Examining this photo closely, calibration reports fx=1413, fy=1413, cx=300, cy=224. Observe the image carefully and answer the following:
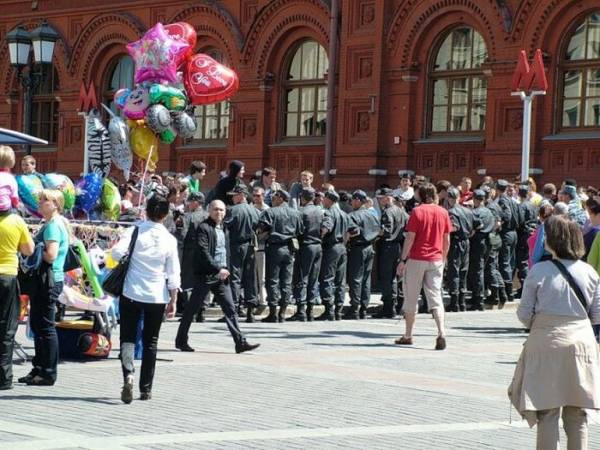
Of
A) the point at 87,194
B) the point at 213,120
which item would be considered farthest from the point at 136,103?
the point at 213,120

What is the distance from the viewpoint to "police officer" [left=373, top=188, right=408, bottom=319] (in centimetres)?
2125

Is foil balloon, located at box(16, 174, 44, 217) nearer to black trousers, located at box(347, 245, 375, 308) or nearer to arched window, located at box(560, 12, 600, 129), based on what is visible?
black trousers, located at box(347, 245, 375, 308)

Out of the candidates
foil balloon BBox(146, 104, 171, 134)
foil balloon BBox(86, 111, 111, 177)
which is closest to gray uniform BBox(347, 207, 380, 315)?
foil balloon BBox(146, 104, 171, 134)

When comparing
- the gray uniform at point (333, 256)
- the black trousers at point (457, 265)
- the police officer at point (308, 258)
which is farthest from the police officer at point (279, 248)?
the black trousers at point (457, 265)

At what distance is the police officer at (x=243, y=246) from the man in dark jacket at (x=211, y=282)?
12.6 feet

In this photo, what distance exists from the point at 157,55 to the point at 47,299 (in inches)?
336

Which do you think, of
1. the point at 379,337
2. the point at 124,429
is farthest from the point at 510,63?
the point at 124,429

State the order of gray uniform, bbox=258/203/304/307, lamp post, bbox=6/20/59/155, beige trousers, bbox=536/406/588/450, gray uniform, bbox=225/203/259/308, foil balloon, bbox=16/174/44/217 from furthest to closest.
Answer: lamp post, bbox=6/20/59/155 < gray uniform, bbox=258/203/304/307 < gray uniform, bbox=225/203/259/308 < foil balloon, bbox=16/174/44/217 < beige trousers, bbox=536/406/588/450

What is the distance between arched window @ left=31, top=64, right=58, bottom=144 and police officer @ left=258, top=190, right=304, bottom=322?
71.0 feet

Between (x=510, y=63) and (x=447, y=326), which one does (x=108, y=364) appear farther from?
(x=510, y=63)

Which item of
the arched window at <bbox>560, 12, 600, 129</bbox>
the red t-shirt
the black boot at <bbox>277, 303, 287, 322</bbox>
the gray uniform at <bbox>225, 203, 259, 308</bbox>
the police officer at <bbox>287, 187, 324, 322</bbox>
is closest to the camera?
the red t-shirt

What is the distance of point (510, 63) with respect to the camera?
29.4 metres

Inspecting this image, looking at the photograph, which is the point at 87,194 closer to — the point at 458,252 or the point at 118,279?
the point at 458,252

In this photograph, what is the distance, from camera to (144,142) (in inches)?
833
